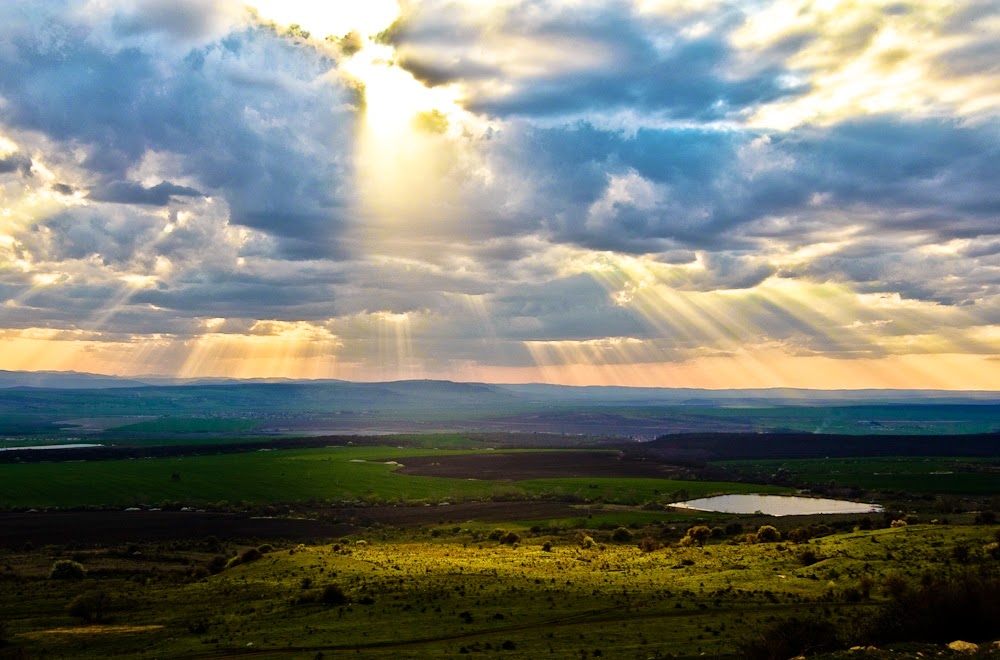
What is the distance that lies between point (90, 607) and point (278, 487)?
11406 centimetres

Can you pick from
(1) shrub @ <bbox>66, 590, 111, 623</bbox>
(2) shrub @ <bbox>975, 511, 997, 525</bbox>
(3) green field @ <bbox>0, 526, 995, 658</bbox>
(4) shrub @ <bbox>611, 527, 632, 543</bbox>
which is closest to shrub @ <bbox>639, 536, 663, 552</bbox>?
(3) green field @ <bbox>0, 526, 995, 658</bbox>

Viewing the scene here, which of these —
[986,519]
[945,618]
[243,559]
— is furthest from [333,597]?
[986,519]

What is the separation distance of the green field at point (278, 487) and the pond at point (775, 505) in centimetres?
695

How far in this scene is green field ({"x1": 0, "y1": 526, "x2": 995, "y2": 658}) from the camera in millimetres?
36969

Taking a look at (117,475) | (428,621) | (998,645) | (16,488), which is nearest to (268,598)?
(428,621)

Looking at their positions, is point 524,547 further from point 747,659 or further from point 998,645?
point 998,645

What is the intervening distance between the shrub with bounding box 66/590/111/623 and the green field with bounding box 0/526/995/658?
39cm

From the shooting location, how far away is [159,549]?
90.3 m

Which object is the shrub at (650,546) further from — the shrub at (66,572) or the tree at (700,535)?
the shrub at (66,572)

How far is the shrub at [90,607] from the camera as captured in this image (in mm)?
49750

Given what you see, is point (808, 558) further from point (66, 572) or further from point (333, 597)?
point (66, 572)

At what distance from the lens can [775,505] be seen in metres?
139

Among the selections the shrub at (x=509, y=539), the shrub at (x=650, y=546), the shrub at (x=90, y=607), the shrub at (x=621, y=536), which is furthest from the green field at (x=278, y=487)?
the shrub at (x=90, y=607)

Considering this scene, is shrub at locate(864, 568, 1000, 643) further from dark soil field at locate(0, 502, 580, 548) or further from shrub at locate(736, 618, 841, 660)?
dark soil field at locate(0, 502, 580, 548)
